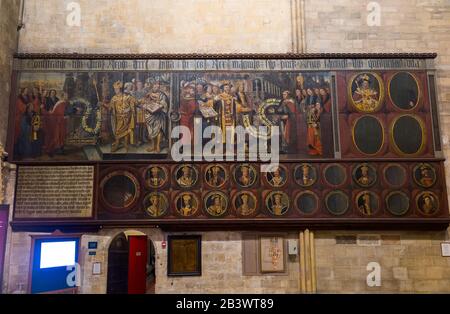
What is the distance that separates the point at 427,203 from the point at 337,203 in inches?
79.3

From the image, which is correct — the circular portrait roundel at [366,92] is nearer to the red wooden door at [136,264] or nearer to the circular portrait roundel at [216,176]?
the circular portrait roundel at [216,176]

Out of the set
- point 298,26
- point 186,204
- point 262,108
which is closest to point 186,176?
point 186,204

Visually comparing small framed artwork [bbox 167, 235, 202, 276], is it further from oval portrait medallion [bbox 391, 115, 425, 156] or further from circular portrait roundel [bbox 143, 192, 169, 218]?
oval portrait medallion [bbox 391, 115, 425, 156]

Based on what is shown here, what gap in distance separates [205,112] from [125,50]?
2455mm

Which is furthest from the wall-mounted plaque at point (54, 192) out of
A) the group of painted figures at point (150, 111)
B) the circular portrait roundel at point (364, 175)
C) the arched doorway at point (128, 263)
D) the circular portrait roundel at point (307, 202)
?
the circular portrait roundel at point (364, 175)

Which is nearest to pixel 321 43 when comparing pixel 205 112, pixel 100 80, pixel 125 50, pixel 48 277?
pixel 205 112

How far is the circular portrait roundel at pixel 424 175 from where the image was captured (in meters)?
8.94

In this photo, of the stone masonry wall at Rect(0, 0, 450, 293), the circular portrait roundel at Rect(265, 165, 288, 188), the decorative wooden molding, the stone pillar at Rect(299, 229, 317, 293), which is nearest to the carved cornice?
the decorative wooden molding

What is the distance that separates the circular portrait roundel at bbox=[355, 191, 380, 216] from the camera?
8789 millimetres

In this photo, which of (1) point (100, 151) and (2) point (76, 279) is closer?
(2) point (76, 279)

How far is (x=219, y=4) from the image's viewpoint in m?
9.67

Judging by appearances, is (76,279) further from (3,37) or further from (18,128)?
(3,37)
